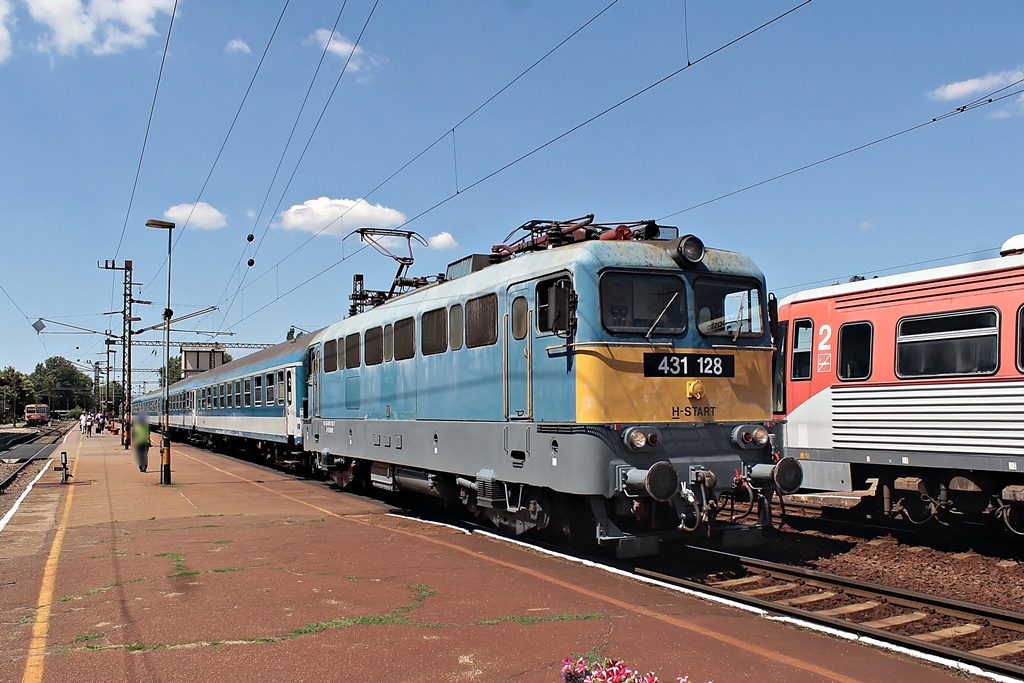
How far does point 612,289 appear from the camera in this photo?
29.4 feet

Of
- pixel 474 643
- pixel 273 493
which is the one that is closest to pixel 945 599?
pixel 474 643

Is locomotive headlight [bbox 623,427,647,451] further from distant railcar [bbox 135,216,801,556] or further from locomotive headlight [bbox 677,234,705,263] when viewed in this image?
locomotive headlight [bbox 677,234,705,263]

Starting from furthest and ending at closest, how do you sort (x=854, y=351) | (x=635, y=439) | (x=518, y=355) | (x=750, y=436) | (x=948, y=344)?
(x=854, y=351), (x=948, y=344), (x=518, y=355), (x=750, y=436), (x=635, y=439)

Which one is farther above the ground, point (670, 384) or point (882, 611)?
point (670, 384)

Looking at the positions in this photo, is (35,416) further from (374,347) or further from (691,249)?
(691,249)

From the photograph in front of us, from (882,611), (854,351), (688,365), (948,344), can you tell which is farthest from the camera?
(854,351)

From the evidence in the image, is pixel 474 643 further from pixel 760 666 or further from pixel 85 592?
pixel 85 592

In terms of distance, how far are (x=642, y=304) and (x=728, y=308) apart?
1172 millimetres

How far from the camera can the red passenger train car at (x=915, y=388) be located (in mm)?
9945

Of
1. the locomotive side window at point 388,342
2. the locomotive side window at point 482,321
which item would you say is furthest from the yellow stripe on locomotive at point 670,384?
the locomotive side window at point 388,342

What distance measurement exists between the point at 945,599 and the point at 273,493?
13.2m

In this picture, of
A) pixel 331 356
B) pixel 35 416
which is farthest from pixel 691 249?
pixel 35 416

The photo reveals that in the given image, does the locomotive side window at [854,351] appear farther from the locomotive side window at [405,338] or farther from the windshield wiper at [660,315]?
the locomotive side window at [405,338]

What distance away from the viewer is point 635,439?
8.59 m
